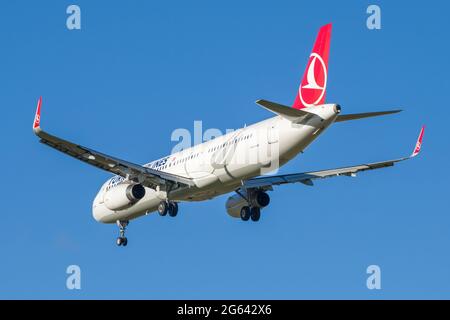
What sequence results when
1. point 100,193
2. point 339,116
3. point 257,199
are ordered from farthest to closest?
point 100,193 → point 257,199 → point 339,116

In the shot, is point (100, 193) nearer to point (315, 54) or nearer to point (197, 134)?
point (197, 134)

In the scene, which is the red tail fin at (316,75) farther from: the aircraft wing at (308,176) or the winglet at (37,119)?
the winglet at (37,119)

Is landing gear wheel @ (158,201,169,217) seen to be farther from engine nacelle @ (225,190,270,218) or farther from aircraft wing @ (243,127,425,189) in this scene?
engine nacelle @ (225,190,270,218)

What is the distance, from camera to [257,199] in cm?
5722

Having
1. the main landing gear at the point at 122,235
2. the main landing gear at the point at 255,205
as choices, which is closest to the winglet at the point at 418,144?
the main landing gear at the point at 255,205

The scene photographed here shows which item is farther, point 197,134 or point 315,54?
point 197,134

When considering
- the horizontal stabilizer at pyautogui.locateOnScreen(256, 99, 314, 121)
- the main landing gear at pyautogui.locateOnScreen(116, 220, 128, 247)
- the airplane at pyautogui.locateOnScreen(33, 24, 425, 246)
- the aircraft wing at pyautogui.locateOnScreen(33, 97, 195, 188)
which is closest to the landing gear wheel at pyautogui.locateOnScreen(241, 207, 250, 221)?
the airplane at pyautogui.locateOnScreen(33, 24, 425, 246)

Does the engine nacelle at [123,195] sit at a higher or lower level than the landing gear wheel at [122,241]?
higher

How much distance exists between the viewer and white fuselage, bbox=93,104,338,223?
48.2m

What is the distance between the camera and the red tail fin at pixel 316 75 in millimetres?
48906

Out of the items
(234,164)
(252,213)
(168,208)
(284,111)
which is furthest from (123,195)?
(284,111)

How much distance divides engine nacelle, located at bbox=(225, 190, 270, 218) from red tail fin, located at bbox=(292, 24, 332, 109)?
29.4 feet

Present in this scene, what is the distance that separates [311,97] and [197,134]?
35.5ft

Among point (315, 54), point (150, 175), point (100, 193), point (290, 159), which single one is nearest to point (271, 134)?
point (290, 159)
